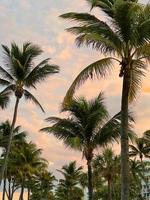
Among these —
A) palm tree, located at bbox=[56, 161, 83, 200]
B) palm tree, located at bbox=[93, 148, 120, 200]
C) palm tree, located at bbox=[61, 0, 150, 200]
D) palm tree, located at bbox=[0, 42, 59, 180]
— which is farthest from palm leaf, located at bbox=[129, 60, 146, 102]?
palm tree, located at bbox=[56, 161, 83, 200]

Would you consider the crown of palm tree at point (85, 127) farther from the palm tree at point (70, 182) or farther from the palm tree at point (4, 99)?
the palm tree at point (70, 182)

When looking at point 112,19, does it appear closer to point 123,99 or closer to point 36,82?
point 123,99

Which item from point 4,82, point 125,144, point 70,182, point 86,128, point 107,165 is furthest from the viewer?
point 70,182

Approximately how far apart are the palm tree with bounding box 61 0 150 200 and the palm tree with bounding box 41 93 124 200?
868 cm

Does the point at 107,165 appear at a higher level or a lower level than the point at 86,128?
higher

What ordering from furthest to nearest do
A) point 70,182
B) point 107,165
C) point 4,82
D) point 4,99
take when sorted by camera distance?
point 70,182
point 107,165
point 4,99
point 4,82

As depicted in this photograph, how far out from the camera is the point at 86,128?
27969mm

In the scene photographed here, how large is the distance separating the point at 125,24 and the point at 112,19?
71 centimetres

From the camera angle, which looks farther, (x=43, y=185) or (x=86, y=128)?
(x=43, y=185)

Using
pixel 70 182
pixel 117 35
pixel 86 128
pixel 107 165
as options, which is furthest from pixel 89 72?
pixel 70 182

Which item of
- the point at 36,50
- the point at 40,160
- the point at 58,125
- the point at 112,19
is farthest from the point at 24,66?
the point at 40,160

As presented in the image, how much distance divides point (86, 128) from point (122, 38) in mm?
11811

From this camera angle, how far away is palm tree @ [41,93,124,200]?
2627 cm

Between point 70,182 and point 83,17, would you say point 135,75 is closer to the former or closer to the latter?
point 83,17
